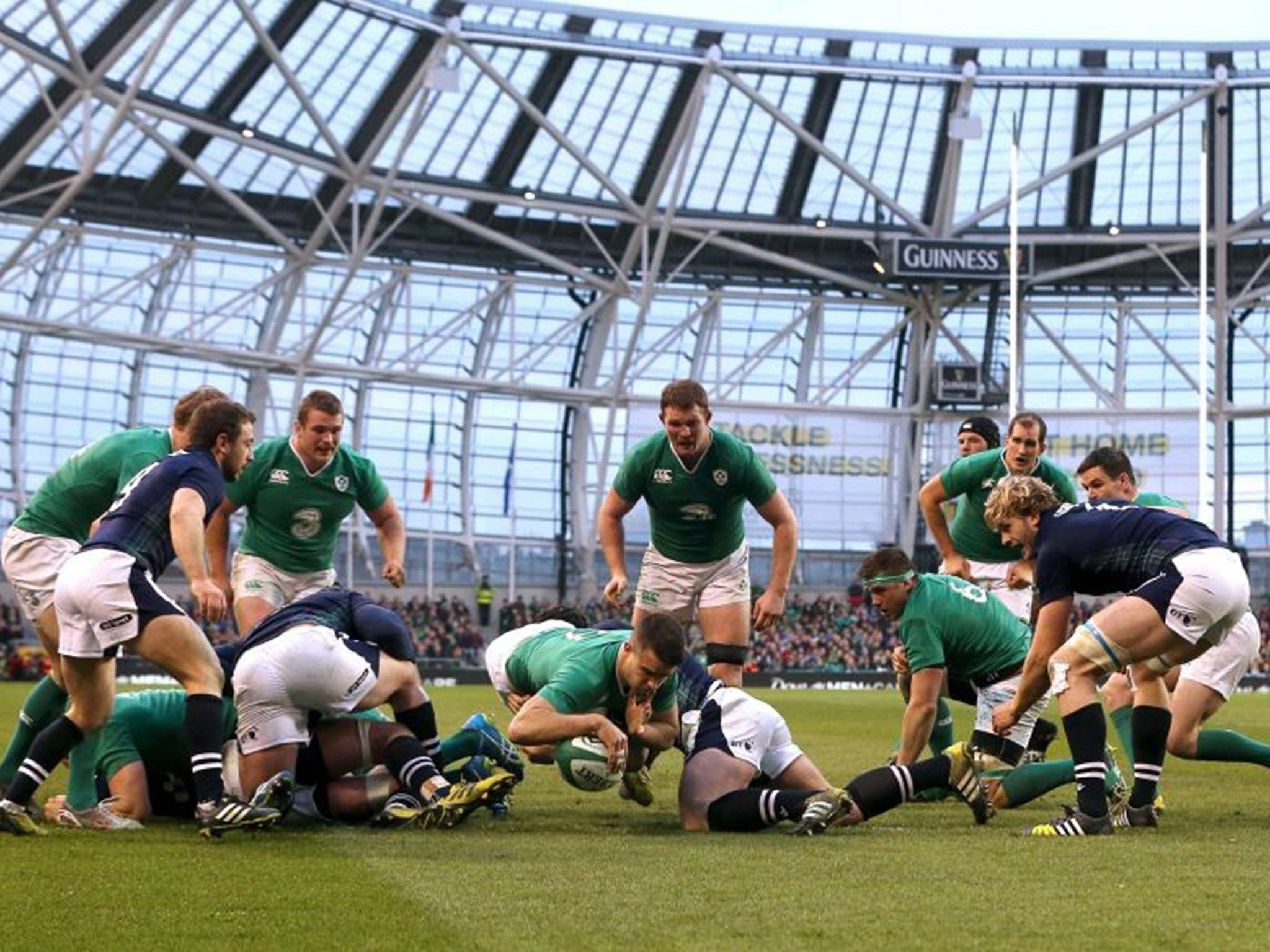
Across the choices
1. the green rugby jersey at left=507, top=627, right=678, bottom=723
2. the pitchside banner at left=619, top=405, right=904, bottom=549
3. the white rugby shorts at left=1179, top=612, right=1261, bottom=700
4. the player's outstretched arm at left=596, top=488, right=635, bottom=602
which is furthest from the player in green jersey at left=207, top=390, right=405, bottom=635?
the pitchside banner at left=619, top=405, right=904, bottom=549

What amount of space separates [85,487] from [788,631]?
4069 cm

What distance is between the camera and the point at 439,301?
153 ft

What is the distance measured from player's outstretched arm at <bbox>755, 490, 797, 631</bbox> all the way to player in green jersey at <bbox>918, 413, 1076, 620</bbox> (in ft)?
4.27

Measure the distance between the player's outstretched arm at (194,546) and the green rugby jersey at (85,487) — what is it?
1.16 meters

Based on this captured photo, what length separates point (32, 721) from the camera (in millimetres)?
9727

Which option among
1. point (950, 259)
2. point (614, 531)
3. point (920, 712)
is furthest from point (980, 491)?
point (950, 259)

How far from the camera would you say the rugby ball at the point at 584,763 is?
344 inches

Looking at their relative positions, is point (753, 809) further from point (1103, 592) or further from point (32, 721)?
point (32, 721)

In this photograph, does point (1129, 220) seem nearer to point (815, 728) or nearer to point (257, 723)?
point (815, 728)

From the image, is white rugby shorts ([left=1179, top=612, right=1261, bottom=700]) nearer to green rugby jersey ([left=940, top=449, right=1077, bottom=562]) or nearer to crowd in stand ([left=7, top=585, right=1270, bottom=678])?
green rugby jersey ([left=940, top=449, right=1077, bottom=562])

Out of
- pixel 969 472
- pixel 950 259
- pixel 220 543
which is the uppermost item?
pixel 950 259

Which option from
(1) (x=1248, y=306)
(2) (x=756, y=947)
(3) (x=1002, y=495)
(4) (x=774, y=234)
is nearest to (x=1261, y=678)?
(1) (x=1248, y=306)

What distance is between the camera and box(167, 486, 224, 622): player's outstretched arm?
8.02 metres

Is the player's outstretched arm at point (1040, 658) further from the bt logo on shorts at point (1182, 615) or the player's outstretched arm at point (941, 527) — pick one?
the player's outstretched arm at point (941, 527)
